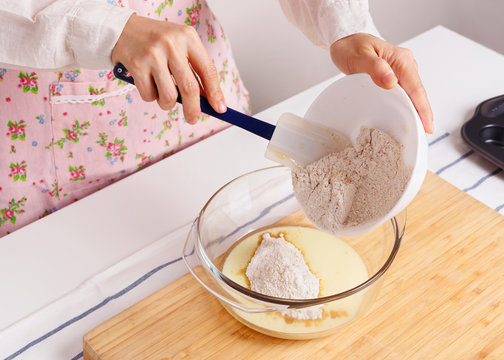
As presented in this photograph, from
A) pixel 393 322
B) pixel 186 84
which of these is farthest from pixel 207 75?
pixel 393 322

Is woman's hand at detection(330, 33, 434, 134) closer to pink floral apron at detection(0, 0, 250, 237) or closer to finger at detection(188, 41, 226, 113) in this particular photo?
finger at detection(188, 41, 226, 113)

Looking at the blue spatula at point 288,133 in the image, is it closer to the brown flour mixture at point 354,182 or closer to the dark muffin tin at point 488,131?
the brown flour mixture at point 354,182

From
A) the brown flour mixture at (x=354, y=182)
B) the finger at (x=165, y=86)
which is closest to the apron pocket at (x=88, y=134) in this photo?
the finger at (x=165, y=86)

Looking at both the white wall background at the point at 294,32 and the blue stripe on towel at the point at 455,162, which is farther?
the white wall background at the point at 294,32

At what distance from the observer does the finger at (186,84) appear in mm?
699

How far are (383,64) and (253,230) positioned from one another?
13.3 inches

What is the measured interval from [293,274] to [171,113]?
0.46 metres

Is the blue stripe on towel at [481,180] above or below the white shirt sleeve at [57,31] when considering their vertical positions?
below

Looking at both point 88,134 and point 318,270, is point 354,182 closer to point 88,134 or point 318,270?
point 318,270

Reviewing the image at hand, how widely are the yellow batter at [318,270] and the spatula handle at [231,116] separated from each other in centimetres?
19

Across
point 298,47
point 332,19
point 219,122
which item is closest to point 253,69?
point 298,47

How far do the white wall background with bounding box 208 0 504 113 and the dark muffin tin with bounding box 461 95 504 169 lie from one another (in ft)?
2.57

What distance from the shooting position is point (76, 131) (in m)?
0.99

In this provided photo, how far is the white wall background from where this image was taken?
5.42ft
